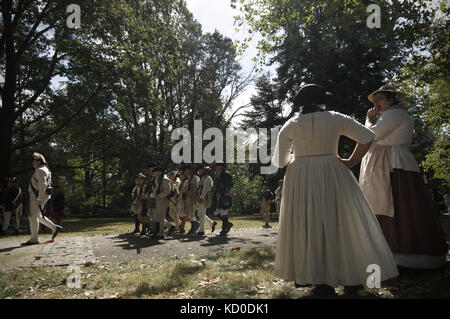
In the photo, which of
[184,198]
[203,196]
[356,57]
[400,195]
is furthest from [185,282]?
[356,57]

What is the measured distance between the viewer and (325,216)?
328cm

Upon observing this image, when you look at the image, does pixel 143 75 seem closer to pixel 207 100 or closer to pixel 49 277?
pixel 207 100

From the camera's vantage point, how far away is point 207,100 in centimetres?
3216

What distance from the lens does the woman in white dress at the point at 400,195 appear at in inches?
171

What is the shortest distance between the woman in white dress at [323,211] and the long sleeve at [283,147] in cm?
1

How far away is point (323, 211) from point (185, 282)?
227 centimetres

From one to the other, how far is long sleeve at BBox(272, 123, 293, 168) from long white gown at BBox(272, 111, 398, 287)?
1 centimetres

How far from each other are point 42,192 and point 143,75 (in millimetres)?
14687

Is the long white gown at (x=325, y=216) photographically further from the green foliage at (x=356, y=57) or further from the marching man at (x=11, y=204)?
the marching man at (x=11, y=204)

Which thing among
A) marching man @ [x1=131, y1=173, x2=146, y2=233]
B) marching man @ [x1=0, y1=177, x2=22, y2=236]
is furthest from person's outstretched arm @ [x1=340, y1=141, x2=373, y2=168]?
marching man @ [x1=0, y1=177, x2=22, y2=236]

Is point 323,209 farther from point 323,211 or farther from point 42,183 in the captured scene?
point 42,183

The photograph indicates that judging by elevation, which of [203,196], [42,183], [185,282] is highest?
[42,183]

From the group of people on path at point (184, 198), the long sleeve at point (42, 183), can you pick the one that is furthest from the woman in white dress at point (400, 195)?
the long sleeve at point (42, 183)

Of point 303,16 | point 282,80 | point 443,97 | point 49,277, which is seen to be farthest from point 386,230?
point 282,80
